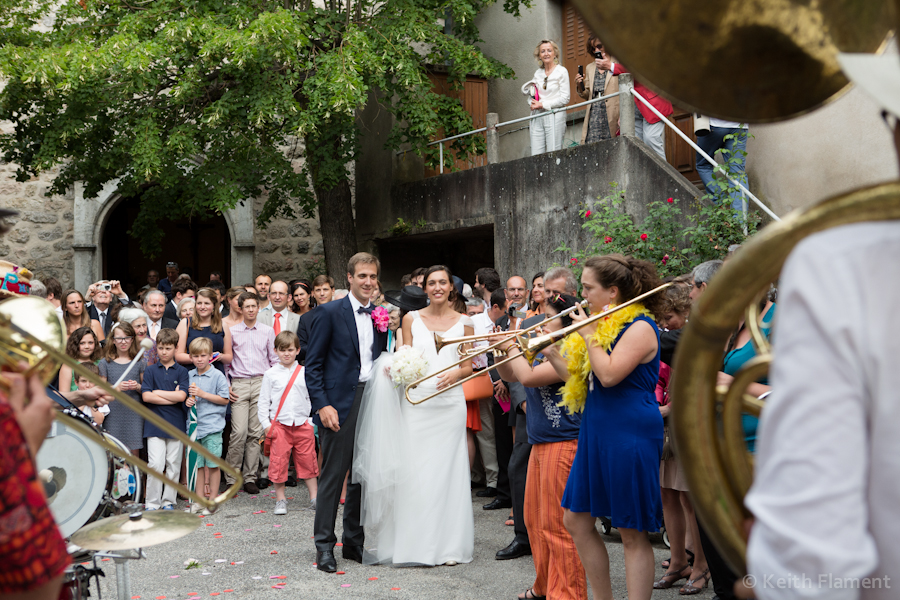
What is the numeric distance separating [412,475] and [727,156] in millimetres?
5134

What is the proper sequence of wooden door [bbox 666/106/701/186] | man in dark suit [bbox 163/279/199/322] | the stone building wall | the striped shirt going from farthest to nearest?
the stone building wall, wooden door [bbox 666/106/701/186], man in dark suit [bbox 163/279/199/322], the striped shirt

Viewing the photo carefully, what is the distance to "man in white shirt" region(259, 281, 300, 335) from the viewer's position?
9273mm

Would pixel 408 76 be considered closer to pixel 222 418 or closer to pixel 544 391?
pixel 222 418

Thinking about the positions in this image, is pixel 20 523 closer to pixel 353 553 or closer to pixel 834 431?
pixel 834 431

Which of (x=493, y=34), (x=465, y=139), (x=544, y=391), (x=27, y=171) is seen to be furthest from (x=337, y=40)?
(x=544, y=391)

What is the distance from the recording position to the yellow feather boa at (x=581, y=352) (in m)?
3.86

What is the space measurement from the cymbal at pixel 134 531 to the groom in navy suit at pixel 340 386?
2.23 metres

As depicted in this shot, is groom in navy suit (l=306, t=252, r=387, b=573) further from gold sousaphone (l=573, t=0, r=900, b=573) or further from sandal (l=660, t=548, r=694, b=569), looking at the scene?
gold sousaphone (l=573, t=0, r=900, b=573)

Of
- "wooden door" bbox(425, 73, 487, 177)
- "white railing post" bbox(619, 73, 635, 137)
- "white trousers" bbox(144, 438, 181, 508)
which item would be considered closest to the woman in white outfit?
"white railing post" bbox(619, 73, 635, 137)

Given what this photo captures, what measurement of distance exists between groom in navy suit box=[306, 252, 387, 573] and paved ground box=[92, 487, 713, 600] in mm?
260

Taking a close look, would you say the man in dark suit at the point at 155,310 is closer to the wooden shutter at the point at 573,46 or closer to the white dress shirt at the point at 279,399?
the white dress shirt at the point at 279,399

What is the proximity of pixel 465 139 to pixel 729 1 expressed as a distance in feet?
37.9

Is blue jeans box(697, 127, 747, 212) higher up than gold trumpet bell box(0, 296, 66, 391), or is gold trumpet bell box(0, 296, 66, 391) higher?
blue jeans box(697, 127, 747, 212)

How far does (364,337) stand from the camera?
5.81 metres
